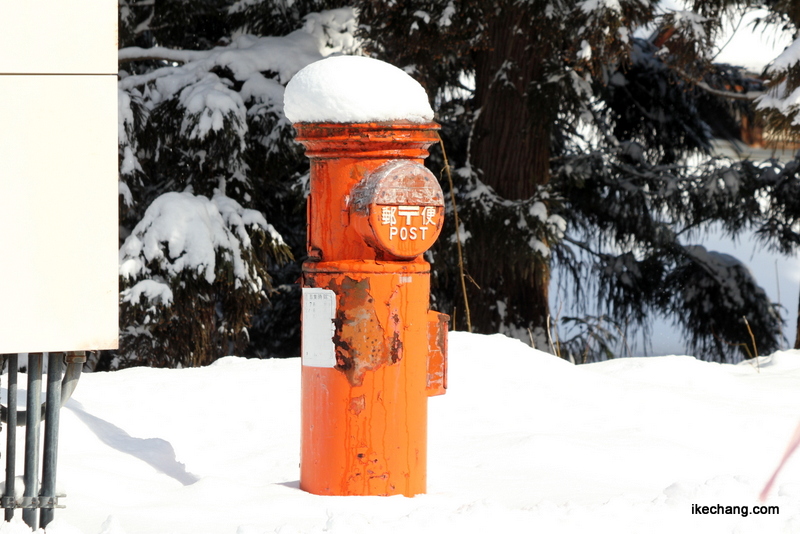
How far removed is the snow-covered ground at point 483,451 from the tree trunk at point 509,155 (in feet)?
7.63

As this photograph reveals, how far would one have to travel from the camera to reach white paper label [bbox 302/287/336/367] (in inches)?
118

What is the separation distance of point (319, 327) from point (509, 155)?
17.3ft

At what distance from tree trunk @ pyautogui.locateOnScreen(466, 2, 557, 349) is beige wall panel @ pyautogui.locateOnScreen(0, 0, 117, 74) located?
5.30m

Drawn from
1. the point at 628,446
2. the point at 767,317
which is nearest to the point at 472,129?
the point at 767,317

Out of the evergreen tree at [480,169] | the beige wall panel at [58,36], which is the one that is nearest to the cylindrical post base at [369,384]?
the beige wall panel at [58,36]

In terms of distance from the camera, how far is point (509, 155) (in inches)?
316

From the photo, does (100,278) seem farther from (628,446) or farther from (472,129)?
(472,129)

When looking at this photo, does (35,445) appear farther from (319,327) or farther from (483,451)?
(483,451)

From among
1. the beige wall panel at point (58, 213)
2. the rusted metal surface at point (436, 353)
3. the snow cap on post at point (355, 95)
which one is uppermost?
the snow cap on post at point (355, 95)

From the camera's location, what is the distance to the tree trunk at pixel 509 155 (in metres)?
7.85

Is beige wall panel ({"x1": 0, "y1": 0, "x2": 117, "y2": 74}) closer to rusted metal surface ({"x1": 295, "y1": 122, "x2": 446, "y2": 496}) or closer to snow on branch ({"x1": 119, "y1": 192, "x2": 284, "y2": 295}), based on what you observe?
rusted metal surface ({"x1": 295, "y1": 122, "x2": 446, "y2": 496})

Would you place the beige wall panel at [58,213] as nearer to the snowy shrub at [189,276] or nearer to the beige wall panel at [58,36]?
the beige wall panel at [58,36]

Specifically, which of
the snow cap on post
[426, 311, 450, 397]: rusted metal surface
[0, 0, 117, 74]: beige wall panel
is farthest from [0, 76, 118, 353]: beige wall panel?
[426, 311, 450, 397]: rusted metal surface

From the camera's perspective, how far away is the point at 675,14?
6.88 meters
